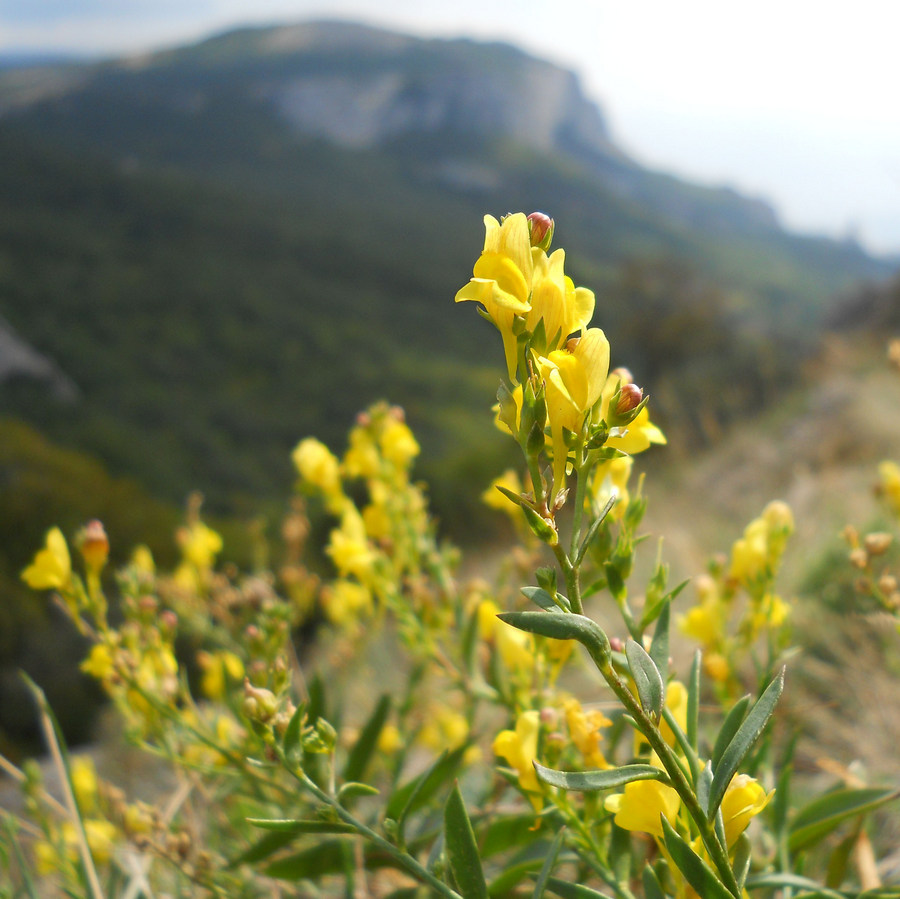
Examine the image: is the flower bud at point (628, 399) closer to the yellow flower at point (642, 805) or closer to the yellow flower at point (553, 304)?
the yellow flower at point (553, 304)

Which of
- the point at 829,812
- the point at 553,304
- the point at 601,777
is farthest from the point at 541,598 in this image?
the point at 829,812

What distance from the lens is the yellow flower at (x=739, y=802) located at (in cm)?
60

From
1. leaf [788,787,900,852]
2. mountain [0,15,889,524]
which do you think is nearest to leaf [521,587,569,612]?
leaf [788,787,900,852]

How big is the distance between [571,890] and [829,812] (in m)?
0.52

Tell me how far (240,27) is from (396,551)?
508 feet

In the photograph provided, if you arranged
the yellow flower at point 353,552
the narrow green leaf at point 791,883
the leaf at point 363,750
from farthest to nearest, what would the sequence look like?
the yellow flower at point 353,552 < the leaf at point 363,750 < the narrow green leaf at point 791,883

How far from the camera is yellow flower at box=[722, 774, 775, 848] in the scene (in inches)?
23.5

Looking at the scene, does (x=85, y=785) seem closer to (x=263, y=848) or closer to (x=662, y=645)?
(x=263, y=848)

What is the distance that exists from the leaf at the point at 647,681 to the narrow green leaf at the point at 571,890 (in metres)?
0.24

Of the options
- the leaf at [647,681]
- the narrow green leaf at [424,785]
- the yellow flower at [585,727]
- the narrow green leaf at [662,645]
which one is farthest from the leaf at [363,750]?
the leaf at [647,681]

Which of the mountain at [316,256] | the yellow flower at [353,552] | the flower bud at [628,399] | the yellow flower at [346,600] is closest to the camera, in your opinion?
the flower bud at [628,399]

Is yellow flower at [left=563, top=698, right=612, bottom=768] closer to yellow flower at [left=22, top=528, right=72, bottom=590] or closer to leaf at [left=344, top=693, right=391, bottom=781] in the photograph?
leaf at [left=344, top=693, right=391, bottom=781]

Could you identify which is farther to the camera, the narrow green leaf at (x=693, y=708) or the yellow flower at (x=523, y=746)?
the yellow flower at (x=523, y=746)

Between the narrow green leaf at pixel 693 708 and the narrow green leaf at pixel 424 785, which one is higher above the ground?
the narrow green leaf at pixel 693 708
